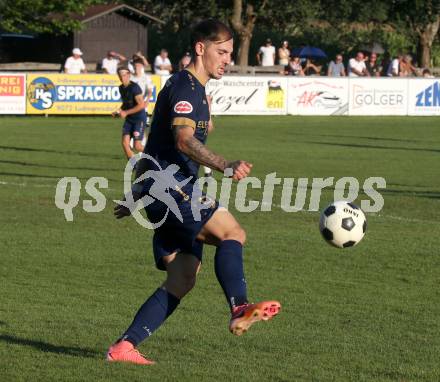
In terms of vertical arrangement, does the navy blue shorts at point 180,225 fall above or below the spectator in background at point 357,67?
below

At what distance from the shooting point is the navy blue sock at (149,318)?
698cm

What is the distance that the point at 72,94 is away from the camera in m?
34.7

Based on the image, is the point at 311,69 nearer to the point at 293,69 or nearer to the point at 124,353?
the point at 293,69

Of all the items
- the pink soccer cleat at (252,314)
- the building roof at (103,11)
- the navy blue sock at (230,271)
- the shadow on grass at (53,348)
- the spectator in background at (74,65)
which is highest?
the building roof at (103,11)

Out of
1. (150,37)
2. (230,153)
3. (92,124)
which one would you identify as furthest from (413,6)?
(230,153)

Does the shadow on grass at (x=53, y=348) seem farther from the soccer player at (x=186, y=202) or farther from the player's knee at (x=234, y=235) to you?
the player's knee at (x=234, y=235)

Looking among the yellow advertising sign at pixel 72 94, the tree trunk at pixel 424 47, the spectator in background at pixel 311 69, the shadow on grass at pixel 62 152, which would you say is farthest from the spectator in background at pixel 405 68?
the shadow on grass at pixel 62 152

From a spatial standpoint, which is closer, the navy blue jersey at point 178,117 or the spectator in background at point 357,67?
the navy blue jersey at point 178,117

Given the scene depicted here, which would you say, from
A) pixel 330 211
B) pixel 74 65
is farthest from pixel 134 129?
pixel 74 65

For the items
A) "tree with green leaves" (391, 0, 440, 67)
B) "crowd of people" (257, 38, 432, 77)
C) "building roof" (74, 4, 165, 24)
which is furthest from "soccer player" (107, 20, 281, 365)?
"tree with green leaves" (391, 0, 440, 67)

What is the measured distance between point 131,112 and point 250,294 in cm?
1097

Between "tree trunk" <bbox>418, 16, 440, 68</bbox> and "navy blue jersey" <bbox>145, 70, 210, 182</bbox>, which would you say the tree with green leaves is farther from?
"navy blue jersey" <bbox>145, 70, 210, 182</bbox>

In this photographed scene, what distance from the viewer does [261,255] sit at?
462 inches

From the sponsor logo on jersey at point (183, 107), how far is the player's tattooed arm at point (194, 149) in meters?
0.09
